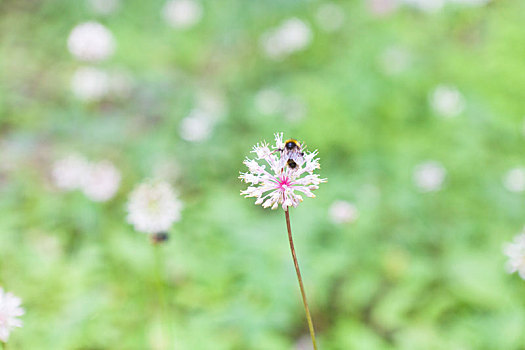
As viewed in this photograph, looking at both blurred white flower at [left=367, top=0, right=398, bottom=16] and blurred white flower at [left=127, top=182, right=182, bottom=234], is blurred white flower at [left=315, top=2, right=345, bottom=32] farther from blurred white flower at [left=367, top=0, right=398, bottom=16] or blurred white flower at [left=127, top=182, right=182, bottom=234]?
blurred white flower at [left=127, top=182, right=182, bottom=234]

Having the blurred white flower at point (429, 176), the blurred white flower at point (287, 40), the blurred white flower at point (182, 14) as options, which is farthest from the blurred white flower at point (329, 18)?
the blurred white flower at point (429, 176)

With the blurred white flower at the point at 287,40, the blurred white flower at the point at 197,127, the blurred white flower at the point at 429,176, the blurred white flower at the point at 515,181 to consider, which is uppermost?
the blurred white flower at the point at 287,40

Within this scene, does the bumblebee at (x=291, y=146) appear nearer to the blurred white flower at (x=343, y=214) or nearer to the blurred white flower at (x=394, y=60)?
the blurred white flower at (x=343, y=214)

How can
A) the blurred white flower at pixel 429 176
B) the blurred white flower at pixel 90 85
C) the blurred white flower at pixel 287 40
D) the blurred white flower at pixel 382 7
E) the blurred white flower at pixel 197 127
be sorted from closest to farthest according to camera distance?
the blurred white flower at pixel 429 176 < the blurred white flower at pixel 197 127 < the blurred white flower at pixel 90 85 < the blurred white flower at pixel 287 40 < the blurred white flower at pixel 382 7

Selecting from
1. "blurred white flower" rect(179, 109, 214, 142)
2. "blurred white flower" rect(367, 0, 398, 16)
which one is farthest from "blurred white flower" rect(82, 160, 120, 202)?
"blurred white flower" rect(367, 0, 398, 16)

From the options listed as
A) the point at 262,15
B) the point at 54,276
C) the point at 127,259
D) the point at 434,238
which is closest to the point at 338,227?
the point at 434,238

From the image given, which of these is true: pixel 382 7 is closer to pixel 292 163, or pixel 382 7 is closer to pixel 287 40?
pixel 287 40
